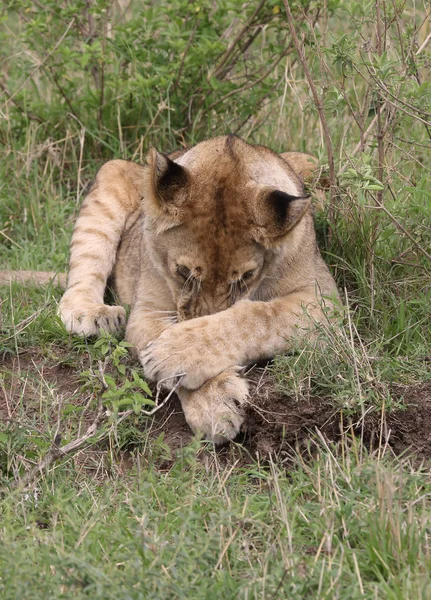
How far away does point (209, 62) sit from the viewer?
7.33 meters

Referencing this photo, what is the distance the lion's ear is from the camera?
464 centimetres

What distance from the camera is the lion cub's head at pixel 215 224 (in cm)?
468

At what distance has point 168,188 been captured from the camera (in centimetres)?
479

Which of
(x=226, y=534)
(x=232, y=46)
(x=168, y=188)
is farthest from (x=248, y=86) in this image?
(x=226, y=534)

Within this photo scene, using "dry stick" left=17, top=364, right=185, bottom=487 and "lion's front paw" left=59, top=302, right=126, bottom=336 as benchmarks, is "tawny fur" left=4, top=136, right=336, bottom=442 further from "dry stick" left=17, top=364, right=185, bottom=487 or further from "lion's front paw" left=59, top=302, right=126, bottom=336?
"dry stick" left=17, top=364, right=185, bottom=487

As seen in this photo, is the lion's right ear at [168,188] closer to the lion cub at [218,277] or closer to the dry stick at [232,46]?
the lion cub at [218,277]

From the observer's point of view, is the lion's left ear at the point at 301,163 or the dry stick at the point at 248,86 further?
the dry stick at the point at 248,86

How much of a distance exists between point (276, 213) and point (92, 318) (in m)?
1.36

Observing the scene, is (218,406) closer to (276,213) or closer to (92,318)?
(276,213)

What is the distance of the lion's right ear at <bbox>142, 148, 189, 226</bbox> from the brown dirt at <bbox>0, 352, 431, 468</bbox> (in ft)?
2.92

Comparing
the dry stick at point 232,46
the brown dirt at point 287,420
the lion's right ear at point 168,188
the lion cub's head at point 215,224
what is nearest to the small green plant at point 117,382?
the brown dirt at point 287,420

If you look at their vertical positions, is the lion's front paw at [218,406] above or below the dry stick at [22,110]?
above

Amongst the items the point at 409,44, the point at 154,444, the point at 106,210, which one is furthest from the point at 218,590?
the point at 106,210

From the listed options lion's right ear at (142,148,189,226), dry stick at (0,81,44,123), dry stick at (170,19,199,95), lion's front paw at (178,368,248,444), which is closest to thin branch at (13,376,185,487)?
lion's front paw at (178,368,248,444)
